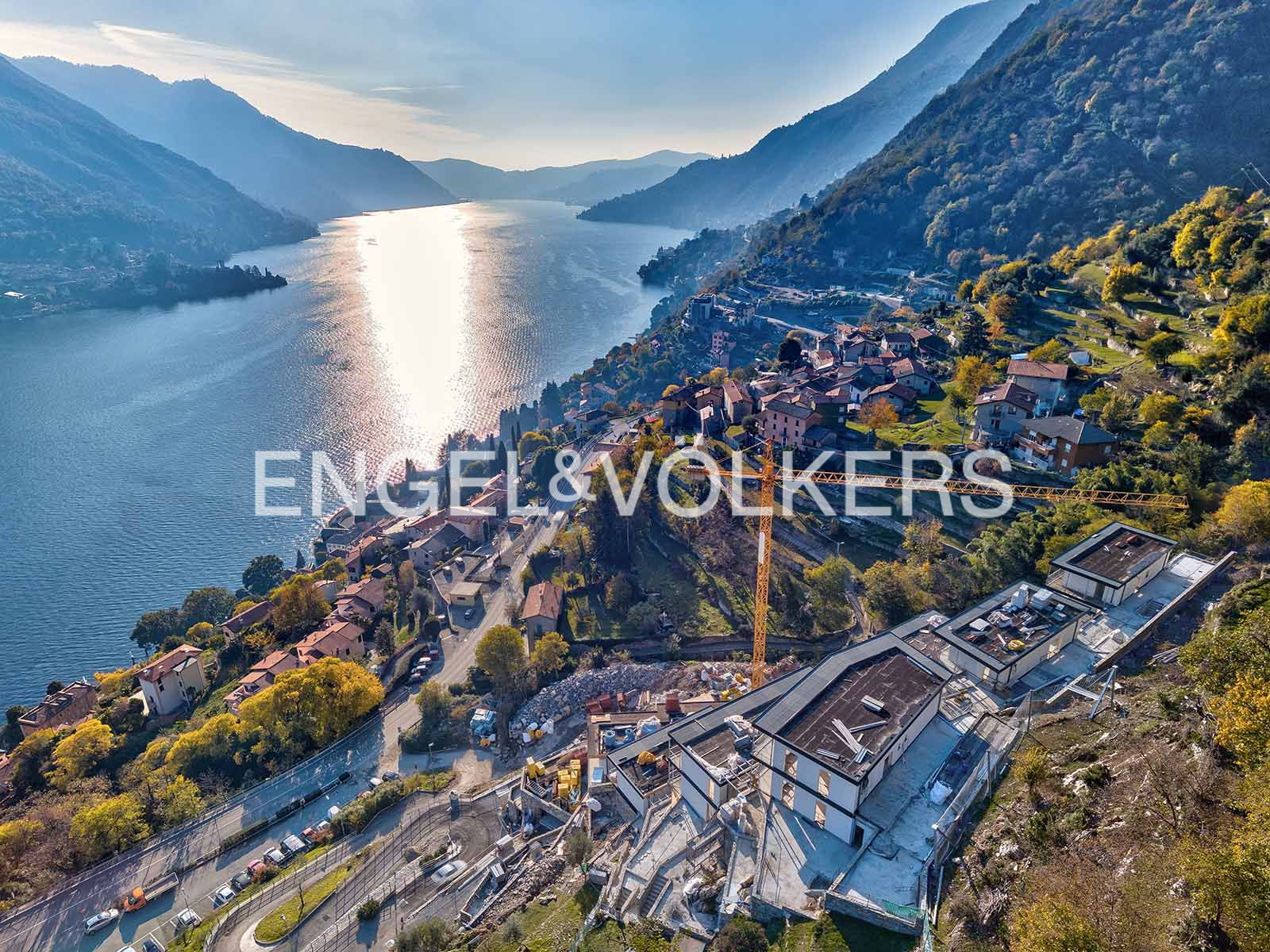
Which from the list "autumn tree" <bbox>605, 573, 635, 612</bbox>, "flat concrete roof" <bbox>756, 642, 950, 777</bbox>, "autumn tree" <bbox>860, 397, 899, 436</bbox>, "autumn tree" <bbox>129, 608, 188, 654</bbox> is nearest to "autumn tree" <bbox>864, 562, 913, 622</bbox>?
"flat concrete roof" <bbox>756, 642, 950, 777</bbox>

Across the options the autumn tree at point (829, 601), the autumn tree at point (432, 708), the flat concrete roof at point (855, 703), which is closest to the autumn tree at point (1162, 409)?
the autumn tree at point (829, 601)

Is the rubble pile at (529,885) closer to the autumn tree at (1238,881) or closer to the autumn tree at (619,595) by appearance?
the autumn tree at (1238,881)

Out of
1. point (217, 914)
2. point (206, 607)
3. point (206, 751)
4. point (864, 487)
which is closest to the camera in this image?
point (217, 914)

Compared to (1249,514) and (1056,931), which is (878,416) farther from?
(1056,931)

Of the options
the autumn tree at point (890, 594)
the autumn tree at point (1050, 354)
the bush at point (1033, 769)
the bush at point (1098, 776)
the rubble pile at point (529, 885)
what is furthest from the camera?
the autumn tree at point (1050, 354)

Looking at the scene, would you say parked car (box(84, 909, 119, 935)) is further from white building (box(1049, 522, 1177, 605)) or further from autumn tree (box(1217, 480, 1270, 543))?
autumn tree (box(1217, 480, 1270, 543))

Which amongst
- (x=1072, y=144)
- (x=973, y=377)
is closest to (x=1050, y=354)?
(x=973, y=377)

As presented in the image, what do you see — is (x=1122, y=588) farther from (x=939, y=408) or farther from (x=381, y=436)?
(x=381, y=436)
